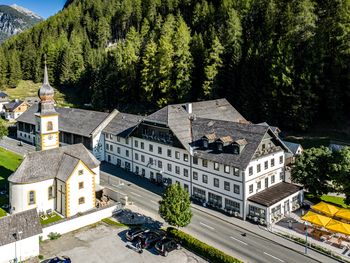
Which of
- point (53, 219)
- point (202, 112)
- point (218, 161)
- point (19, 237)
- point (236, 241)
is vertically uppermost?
point (202, 112)

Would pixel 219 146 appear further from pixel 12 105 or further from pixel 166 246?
pixel 12 105

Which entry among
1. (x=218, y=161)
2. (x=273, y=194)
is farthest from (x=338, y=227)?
(x=218, y=161)

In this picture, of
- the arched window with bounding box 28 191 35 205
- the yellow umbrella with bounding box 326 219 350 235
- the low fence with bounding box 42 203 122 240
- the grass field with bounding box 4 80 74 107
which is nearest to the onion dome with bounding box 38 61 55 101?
the arched window with bounding box 28 191 35 205

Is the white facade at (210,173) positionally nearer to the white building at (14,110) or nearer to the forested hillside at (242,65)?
the forested hillside at (242,65)

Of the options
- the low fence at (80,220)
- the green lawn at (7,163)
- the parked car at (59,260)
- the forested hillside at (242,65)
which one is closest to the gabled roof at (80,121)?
the green lawn at (7,163)

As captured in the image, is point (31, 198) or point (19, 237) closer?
point (19, 237)

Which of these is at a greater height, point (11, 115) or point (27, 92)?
point (27, 92)
